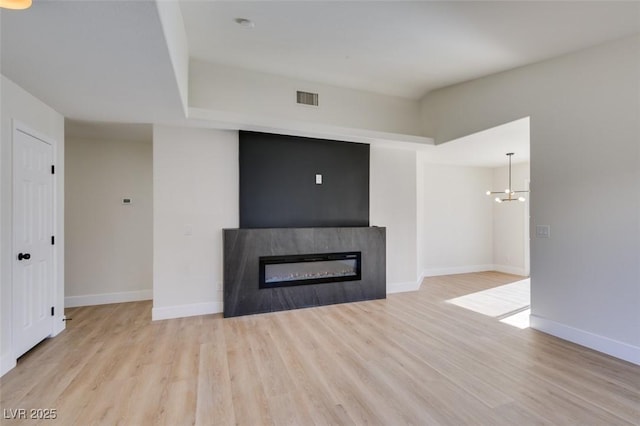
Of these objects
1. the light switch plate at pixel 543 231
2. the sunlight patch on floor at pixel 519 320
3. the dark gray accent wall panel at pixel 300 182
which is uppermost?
the dark gray accent wall panel at pixel 300 182

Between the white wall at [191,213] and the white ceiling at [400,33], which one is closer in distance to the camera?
the white ceiling at [400,33]

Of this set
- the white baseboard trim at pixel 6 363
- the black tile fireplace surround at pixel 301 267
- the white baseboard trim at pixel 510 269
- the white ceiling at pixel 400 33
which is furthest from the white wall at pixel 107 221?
the white baseboard trim at pixel 510 269

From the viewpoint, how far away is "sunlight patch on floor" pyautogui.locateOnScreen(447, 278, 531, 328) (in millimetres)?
3807

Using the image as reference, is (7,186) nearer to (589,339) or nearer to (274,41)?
(274,41)

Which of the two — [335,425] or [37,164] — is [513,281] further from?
[37,164]

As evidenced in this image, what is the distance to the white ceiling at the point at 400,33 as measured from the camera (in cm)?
253

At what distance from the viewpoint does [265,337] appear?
318 cm

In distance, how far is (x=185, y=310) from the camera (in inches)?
152

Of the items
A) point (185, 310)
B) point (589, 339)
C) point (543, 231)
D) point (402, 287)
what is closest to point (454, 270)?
point (402, 287)

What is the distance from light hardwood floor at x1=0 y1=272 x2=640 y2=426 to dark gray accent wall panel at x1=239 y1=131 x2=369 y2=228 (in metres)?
1.53

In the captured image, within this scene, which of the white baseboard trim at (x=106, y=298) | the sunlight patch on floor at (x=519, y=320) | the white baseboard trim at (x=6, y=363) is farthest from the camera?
the white baseboard trim at (x=106, y=298)

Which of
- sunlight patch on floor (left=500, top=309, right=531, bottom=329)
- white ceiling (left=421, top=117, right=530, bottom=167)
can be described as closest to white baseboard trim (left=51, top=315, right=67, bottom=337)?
sunlight patch on floor (left=500, top=309, right=531, bottom=329)

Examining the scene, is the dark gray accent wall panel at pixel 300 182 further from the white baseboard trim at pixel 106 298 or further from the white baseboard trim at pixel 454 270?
the white baseboard trim at pixel 454 270

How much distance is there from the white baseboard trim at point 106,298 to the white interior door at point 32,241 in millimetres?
1252
